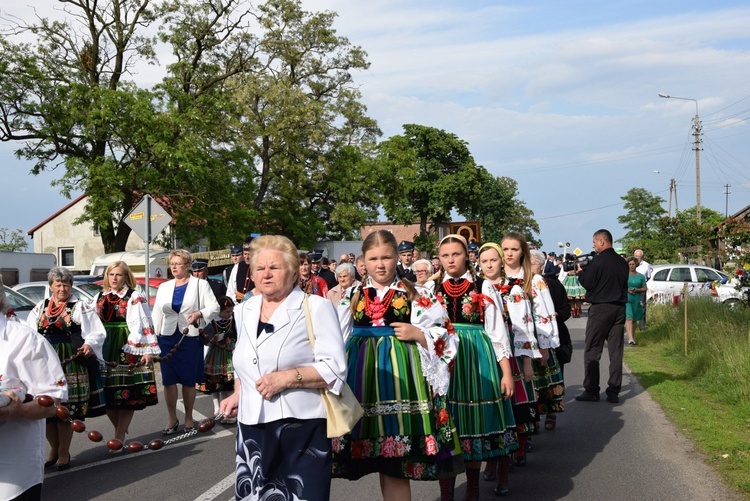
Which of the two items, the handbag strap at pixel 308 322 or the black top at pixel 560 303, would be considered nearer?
the handbag strap at pixel 308 322

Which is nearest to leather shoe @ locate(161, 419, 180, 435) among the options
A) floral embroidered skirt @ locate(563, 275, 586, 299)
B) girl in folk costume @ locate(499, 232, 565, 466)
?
girl in folk costume @ locate(499, 232, 565, 466)

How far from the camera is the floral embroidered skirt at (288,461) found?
385 cm

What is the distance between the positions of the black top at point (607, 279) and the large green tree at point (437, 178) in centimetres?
5210

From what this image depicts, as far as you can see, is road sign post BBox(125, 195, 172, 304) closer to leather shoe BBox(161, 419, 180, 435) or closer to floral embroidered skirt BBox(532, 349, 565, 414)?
leather shoe BBox(161, 419, 180, 435)

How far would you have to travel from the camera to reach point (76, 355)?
7.24 m

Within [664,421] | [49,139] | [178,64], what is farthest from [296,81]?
[664,421]

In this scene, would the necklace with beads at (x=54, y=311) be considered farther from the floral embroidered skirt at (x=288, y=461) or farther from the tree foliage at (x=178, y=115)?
the tree foliage at (x=178, y=115)

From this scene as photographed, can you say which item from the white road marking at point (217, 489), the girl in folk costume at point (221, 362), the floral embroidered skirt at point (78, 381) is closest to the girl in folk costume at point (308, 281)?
the girl in folk costume at point (221, 362)

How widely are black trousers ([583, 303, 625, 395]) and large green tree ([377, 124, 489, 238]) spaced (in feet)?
172

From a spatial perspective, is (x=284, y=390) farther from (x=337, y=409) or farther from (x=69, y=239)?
(x=69, y=239)

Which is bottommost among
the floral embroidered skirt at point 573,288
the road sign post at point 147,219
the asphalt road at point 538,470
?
the asphalt road at point 538,470

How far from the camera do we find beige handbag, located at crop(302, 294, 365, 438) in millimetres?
3832

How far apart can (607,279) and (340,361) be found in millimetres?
7939

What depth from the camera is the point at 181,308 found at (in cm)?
877
